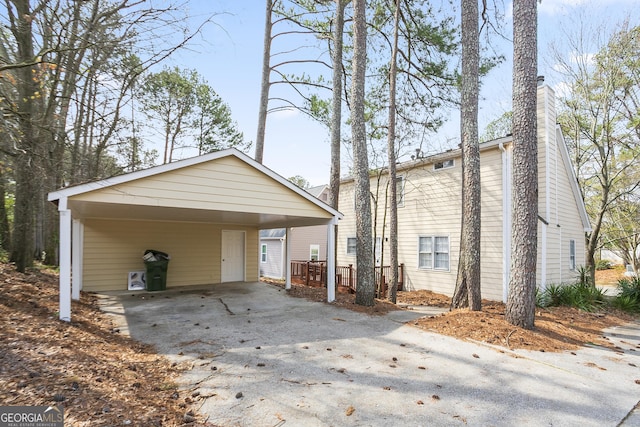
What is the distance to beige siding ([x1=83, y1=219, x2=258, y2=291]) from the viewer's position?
9.80 meters

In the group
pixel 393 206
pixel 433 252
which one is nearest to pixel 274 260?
pixel 433 252

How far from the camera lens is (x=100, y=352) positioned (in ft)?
14.0

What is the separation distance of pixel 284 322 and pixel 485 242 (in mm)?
7263

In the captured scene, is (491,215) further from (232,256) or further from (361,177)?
(232,256)

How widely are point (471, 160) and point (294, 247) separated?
1544 cm

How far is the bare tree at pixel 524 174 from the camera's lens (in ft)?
18.9

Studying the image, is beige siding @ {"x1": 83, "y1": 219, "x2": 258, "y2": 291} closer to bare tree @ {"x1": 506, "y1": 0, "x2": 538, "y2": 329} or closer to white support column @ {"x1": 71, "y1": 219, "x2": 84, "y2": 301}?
white support column @ {"x1": 71, "y1": 219, "x2": 84, "y2": 301}

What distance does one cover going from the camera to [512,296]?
590 cm

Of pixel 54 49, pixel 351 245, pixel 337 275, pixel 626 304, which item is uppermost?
pixel 54 49

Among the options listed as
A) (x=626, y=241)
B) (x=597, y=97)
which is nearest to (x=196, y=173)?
(x=597, y=97)

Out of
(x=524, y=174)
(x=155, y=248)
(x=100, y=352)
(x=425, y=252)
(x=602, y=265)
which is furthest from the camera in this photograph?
(x=602, y=265)

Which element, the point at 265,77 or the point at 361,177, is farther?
the point at 265,77

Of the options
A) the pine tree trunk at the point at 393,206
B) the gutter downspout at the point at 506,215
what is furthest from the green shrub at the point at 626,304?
the pine tree trunk at the point at 393,206

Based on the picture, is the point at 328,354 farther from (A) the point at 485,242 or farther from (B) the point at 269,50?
(B) the point at 269,50
